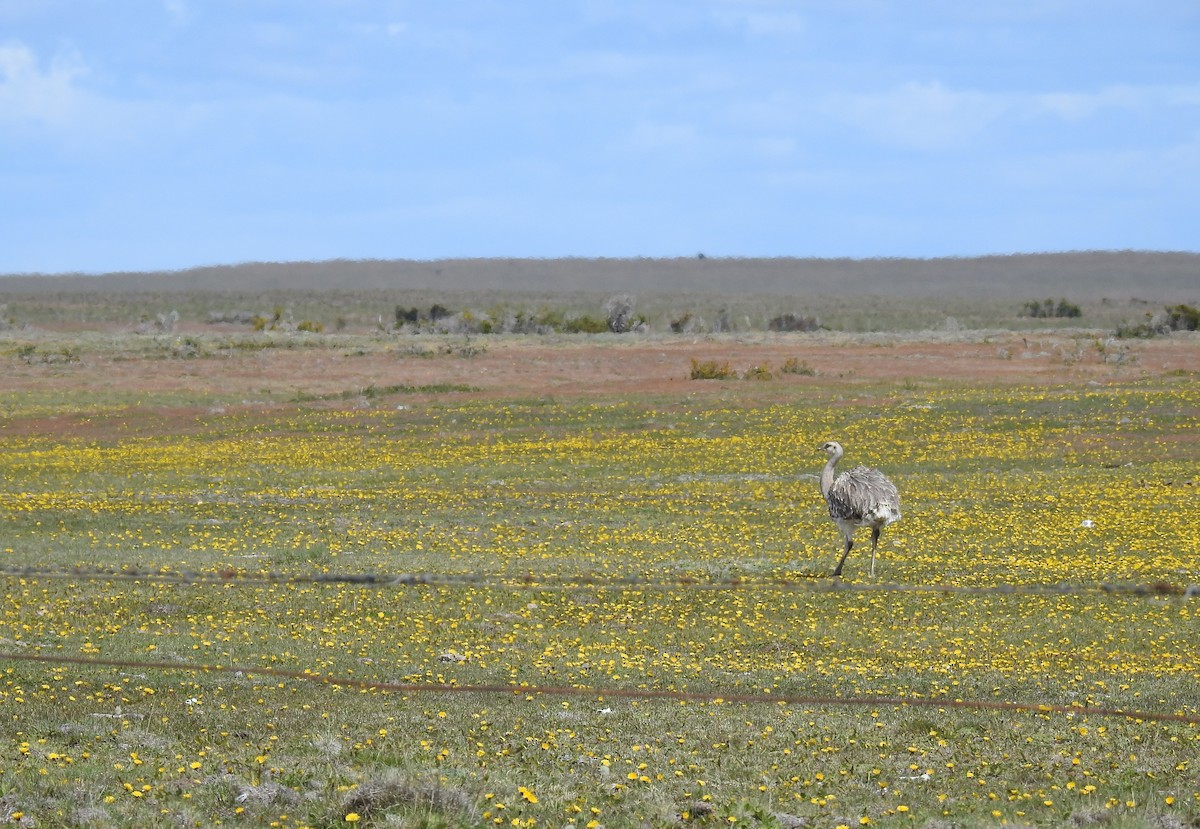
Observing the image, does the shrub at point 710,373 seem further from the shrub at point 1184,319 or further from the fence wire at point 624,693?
the fence wire at point 624,693

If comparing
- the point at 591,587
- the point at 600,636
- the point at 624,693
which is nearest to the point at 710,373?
the point at 591,587

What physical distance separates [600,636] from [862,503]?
6513 millimetres

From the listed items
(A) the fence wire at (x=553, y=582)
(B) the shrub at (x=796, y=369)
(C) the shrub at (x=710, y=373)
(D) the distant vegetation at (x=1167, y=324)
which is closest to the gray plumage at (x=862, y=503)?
(A) the fence wire at (x=553, y=582)

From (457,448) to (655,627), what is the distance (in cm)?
2632

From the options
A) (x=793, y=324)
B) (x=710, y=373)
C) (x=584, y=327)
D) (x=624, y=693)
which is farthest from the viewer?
(x=793, y=324)

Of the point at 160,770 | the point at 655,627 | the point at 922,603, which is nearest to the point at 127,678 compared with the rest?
the point at 160,770

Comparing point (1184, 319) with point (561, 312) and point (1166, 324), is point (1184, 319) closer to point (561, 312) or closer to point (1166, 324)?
point (1166, 324)

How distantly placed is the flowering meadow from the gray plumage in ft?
2.38

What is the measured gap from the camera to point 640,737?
11883 mm

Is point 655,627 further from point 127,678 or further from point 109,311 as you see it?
point 109,311

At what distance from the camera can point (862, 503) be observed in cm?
2305

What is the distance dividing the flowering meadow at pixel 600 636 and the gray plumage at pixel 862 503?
0.72 m

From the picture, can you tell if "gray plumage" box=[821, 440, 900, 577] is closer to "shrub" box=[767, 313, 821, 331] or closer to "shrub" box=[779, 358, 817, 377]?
"shrub" box=[779, 358, 817, 377]

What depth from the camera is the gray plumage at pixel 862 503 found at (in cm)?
2302
